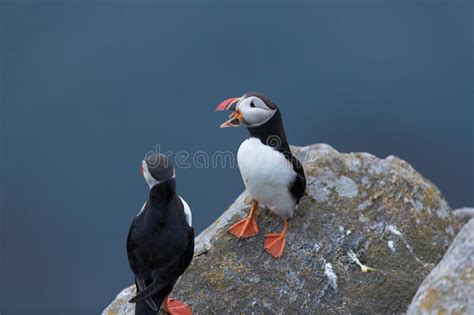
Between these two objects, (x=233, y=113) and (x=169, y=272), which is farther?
(x=233, y=113)

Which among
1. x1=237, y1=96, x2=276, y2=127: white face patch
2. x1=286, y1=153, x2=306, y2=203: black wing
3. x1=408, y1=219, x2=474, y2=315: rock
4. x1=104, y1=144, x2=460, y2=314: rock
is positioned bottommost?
x1=104, y1=144, x2=460, y2=314: rock

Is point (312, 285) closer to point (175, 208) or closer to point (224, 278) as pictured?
point (224, 278)

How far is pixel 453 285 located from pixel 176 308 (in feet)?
6.31

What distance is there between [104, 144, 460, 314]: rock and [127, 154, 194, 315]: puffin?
0.39 metres

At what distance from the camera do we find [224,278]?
5.35 meters

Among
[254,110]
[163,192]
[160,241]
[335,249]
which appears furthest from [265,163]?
[160,241]

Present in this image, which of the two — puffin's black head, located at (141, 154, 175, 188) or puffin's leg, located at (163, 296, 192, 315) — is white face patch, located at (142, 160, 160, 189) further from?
puffin's leg, located at (163, 296, 192, 315)

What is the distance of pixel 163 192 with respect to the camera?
4.96m

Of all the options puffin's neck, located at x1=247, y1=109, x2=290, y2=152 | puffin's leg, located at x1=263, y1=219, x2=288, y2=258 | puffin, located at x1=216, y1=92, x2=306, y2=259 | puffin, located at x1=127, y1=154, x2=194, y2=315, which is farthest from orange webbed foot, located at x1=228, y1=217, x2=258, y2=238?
puffin, located at x1=127, y1=154, x2=194, y2=315

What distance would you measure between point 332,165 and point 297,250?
98 centimetres

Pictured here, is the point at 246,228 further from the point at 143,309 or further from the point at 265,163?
the point at 143,309

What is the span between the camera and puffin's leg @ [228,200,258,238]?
5.70 meters

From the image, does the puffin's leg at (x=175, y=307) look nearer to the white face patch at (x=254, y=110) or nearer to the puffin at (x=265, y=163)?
the puffin at (x=265, y=163)

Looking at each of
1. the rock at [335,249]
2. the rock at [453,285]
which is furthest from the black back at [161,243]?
the rock at [453,285]
